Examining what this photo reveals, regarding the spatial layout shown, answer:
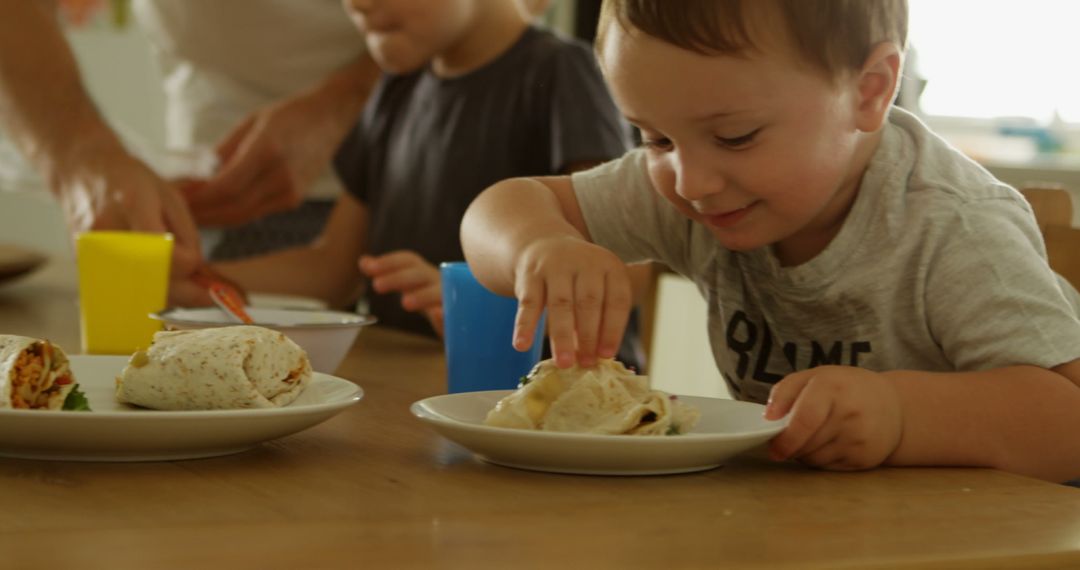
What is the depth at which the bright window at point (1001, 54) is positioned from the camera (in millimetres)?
3299

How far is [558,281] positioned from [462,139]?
1.25 metres

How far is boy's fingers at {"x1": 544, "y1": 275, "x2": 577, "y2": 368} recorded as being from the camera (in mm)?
847

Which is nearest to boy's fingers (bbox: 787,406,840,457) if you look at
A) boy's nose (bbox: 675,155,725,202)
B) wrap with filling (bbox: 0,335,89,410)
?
boy's nose (bbox: 675,155,725,202)

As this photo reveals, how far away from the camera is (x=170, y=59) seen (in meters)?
2.74

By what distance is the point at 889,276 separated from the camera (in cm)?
111

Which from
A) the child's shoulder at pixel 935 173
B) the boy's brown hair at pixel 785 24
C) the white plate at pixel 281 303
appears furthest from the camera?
the white plate at pixel 281 303

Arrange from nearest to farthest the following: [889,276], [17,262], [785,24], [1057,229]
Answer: [785,24]
[889,276]
[1057,229]
[17,262]

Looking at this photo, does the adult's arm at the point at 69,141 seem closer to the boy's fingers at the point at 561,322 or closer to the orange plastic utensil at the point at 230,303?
the orange plastic utensil at the point at 230,303

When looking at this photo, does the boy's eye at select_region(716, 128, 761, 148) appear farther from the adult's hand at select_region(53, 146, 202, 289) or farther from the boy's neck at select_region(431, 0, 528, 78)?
the boy's neck at select_region(431, 0, 528, 78)

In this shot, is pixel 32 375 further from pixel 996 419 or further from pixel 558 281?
pixel 996 419

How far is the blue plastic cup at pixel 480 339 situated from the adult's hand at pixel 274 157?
45.7 inches

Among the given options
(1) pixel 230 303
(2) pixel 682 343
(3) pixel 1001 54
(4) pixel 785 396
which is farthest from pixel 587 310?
(3) pixel 1001 54

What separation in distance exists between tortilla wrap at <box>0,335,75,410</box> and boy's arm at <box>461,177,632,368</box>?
1.01 feet

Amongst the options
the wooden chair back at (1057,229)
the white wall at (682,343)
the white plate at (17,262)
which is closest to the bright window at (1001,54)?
the white wall at (682,343)
